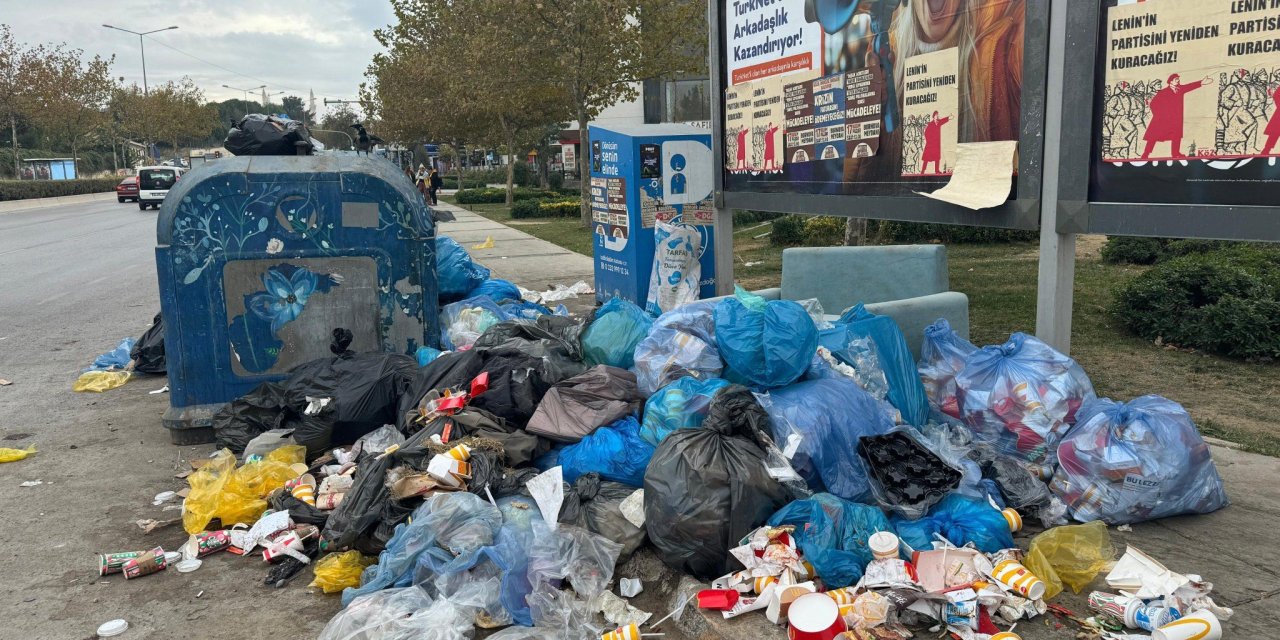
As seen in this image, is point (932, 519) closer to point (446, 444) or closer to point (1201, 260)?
point (446, 444)

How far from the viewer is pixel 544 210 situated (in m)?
24.1

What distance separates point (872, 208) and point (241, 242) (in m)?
3.74

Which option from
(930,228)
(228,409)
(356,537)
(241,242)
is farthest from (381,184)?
(930,228)

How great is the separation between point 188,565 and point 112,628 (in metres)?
0.52

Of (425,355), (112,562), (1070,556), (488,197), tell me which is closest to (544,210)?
(488,197)

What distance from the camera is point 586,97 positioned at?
1919 cm

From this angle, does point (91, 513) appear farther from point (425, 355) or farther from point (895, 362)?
point (895, 362)

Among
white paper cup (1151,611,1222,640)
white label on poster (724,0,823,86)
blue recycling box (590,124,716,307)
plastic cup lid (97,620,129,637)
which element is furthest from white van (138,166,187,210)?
white paper cup (1151,611,1222,640)

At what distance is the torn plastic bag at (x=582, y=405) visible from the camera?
13.8 feet

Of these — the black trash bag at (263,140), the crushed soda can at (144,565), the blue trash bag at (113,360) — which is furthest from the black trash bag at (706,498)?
the blue trash bag at (113,360)

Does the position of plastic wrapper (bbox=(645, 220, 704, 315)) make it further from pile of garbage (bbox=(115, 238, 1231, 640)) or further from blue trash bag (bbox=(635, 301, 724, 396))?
blue trash bag (bbox=(635, 301, 724, 396))

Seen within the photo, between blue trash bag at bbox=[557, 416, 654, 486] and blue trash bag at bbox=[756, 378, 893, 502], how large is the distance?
60 cm

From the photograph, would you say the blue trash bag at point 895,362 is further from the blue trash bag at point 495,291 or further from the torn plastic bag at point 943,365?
the blue trash bag at point 495,291

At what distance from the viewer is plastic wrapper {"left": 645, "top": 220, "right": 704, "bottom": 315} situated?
761 cm
